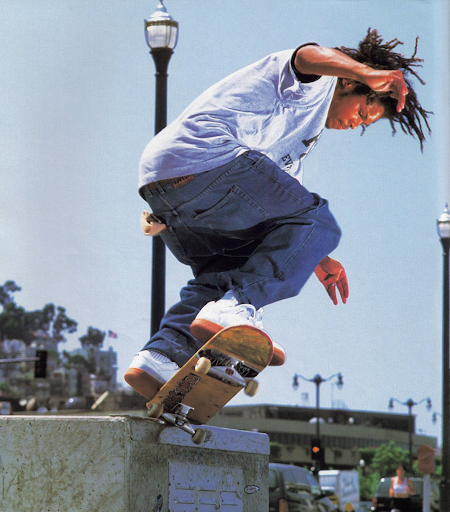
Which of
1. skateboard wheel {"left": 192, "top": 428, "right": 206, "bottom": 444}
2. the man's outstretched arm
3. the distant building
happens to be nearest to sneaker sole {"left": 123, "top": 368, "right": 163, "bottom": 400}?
skateboard wheel {"left": 192, "top": 428, "right": 206, "bottom": 444}

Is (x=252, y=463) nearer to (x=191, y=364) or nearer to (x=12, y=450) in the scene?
(x=191, y=364)

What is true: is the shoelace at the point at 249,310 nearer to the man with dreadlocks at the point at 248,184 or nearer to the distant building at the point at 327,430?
the man with dreadlocks at the point at 248,184

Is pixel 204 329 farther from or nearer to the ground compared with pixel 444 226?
nearer to the ground

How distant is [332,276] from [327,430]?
7783cm

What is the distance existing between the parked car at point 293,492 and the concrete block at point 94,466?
10.2 m

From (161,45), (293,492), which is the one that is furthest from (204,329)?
(293,492)

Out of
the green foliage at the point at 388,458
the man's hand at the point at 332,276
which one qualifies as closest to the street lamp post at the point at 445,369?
the man's hand at the point at 332,276

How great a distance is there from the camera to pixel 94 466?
261cm

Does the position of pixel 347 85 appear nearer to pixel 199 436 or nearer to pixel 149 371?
pixel 149 371

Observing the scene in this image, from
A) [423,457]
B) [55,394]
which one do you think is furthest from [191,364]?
[55,394]

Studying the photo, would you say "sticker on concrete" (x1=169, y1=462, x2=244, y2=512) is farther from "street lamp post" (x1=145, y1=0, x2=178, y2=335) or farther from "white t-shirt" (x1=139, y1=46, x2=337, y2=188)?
"street lamp post" (x1=145, y1=0, x2=178, y2=335)

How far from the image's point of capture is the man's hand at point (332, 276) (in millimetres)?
3650

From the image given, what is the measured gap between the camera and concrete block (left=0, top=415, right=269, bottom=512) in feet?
8.51

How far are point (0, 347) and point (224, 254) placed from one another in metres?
87.6
